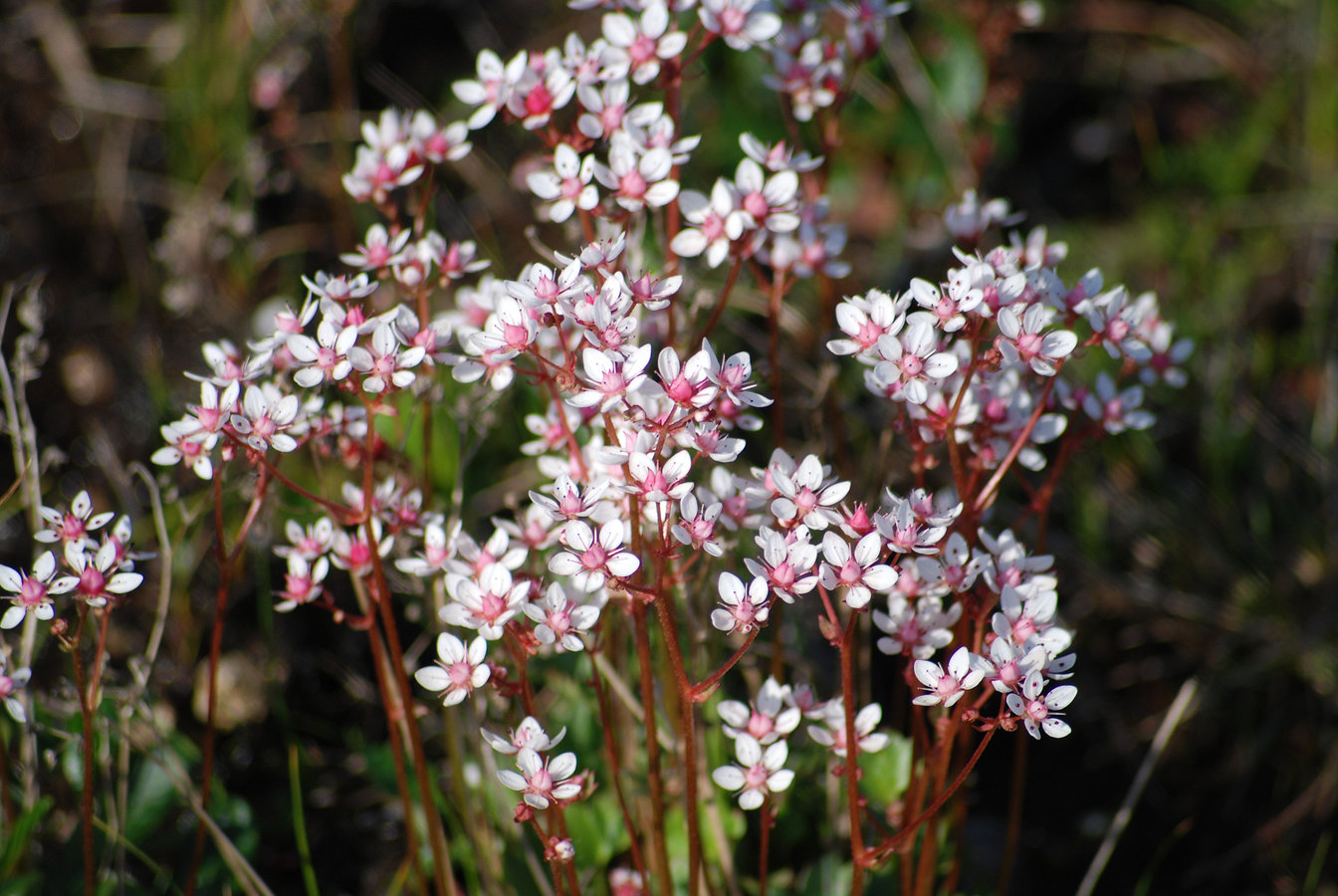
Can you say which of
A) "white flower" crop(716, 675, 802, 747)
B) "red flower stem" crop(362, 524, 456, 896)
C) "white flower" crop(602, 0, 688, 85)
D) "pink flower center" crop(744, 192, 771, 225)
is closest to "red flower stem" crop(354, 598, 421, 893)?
"red flower stem" crop(362, 524, 456, 896)

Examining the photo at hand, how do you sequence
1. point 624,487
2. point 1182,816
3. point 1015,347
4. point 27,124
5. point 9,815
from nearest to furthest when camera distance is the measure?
point 624,487 < point 1015,347 < point 9,815 < point 1182,816 < point 27,124

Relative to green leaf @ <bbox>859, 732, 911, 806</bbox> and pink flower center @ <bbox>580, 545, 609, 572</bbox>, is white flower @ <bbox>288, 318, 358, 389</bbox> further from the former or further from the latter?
green leaf @ <bbox>859, 732, 911, 806</bbox>

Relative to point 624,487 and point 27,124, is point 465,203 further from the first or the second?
point 624,487

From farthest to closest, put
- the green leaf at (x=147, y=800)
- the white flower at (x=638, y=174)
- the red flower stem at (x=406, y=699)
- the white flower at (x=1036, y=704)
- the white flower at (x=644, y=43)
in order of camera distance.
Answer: the green leaf at (x=147, y=800) → the white flower at (x=644, y=43) → the white flower at (x=638, y=174) → the red flower stem at (x=406, y=699) → the white flower at (x=1036, y=704)

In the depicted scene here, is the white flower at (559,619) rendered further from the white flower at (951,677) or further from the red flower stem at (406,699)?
the white flower at (951,677)

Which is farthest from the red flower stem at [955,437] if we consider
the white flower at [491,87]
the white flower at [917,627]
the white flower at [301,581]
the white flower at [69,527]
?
the white flower at [69,527]

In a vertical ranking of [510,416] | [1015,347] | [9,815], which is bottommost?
[9,815]

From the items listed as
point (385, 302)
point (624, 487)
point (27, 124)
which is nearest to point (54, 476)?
point (385, 302)
